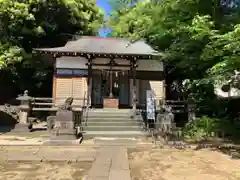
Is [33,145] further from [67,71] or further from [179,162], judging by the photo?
[67,71]

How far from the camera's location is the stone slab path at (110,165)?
613cm

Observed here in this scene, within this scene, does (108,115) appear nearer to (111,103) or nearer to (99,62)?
(111,103)

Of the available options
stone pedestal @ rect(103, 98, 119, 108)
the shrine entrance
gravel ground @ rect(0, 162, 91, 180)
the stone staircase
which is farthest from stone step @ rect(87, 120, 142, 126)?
gravel ground @ rect(0, 162, 91, 180)

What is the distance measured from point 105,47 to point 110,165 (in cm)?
1234

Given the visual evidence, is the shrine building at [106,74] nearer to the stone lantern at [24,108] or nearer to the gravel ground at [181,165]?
the stone lantern at [24,108]

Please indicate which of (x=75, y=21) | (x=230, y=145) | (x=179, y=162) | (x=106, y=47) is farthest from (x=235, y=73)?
(x=75, y=21)

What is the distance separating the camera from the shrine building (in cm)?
1708

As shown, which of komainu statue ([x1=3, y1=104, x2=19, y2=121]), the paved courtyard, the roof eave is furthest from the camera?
komainu statue ([x1=3, y1=104, x2=19, y2=121])

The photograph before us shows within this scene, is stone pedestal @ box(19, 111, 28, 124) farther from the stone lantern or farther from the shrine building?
the shrine building

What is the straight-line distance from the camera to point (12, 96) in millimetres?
21281

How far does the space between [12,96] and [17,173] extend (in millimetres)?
15844

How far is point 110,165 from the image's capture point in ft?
23.6

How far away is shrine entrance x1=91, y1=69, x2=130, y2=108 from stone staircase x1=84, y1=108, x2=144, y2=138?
2.47 meters

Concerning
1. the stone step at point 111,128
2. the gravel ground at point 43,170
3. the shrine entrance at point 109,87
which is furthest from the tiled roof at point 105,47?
the gravel ground at point 43,170
